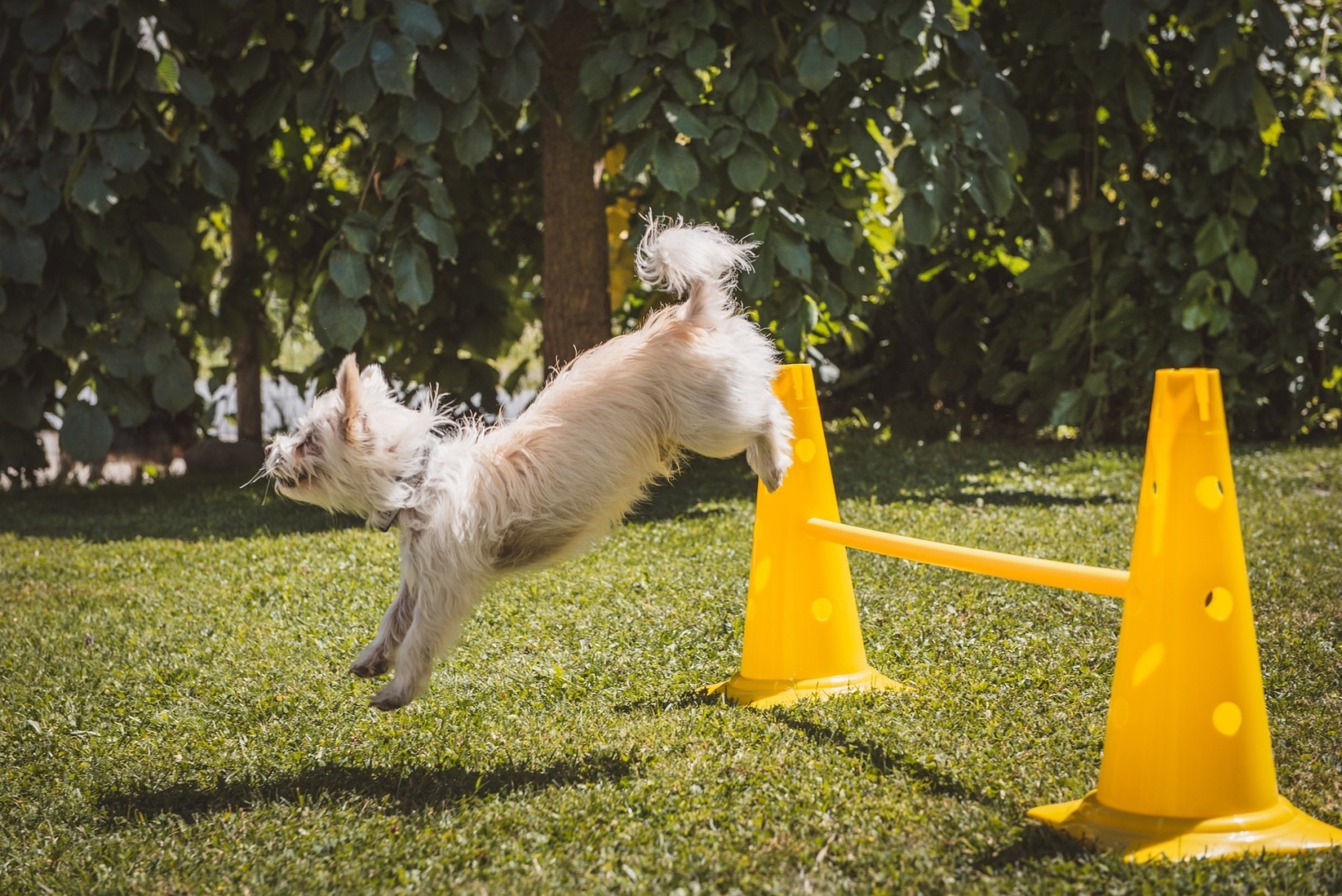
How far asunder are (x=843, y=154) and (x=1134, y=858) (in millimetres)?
5387

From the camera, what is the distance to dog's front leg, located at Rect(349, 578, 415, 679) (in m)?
3.62

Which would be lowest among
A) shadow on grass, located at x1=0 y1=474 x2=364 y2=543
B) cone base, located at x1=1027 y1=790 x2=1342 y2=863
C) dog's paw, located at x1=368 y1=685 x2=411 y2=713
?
cone base, located at x1=1027 y1=790 x2=1342 y2=863

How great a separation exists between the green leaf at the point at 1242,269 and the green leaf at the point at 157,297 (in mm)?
6778

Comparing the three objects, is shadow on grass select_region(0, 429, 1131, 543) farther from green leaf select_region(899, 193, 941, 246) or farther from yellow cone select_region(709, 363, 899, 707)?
yellow cone select_region(709, 363, 899, 707)

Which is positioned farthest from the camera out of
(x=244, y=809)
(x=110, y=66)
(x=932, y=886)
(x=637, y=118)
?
(x=110, y=66)

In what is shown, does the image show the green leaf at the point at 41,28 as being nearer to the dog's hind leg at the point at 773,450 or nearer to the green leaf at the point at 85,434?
the green leaf at the point at 85,434

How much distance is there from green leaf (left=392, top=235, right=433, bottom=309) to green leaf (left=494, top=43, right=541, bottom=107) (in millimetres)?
953

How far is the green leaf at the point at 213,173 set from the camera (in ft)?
23.4

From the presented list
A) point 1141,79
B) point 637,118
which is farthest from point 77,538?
point 1141,79

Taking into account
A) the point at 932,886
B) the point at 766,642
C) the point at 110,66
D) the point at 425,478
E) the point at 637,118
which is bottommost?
the point at 932,886

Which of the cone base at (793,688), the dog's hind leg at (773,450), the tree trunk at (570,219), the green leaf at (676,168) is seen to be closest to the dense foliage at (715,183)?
the green leaf at (676,168)

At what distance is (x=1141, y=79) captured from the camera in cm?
780

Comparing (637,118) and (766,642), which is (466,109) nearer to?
(637,118)

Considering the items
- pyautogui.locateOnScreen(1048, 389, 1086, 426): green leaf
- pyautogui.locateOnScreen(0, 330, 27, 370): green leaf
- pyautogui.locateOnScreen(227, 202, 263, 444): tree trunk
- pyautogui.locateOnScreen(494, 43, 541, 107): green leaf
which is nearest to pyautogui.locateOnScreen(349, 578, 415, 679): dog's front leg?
pyautogui.locateOnScreen(494, 43, 541, 107): green leaf
